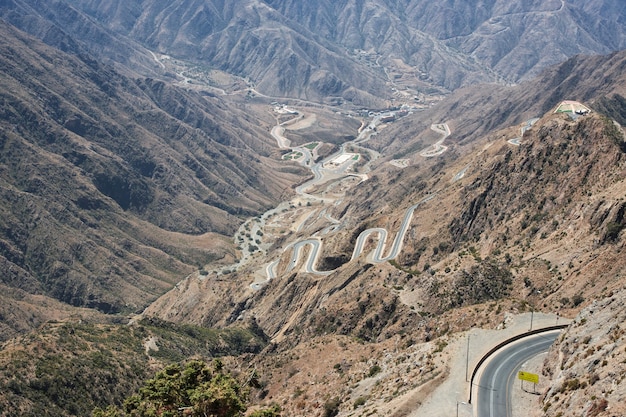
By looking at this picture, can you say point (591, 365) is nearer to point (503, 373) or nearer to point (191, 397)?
point (503, 373)

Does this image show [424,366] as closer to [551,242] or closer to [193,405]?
[193,405]

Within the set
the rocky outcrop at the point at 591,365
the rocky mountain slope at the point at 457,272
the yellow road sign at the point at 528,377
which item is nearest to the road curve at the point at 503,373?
the yellow road sign at the point at 528,377

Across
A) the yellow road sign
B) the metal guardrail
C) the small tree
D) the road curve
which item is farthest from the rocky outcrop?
the small tree

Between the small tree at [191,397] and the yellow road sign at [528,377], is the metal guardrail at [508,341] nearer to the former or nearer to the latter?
the yellow road sign at [528,377]

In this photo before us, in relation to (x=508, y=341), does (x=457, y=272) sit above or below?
below

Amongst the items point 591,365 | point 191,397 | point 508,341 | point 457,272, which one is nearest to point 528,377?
point 591,365

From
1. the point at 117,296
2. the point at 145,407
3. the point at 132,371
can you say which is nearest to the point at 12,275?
the point at 117,296
